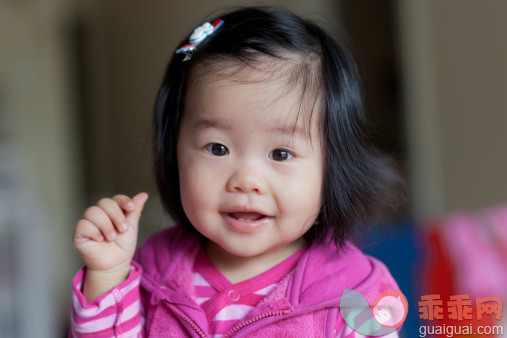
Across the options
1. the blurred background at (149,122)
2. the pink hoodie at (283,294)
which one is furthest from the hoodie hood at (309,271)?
the blurred background at (149,122)

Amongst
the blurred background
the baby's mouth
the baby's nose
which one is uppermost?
the baby's nose

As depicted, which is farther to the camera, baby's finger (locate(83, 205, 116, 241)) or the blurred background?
the blurred background

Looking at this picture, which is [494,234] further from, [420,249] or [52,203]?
[52,203]

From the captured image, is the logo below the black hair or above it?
below

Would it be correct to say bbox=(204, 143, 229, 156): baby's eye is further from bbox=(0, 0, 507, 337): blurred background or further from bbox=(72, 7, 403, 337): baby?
bbox=(0, 0, 507, 337): blurred background

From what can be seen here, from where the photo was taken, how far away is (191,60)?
2.16ft

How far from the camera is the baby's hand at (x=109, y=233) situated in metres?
0.63

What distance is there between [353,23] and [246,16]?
219cm

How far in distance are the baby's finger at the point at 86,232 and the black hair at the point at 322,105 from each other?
12 centimetres

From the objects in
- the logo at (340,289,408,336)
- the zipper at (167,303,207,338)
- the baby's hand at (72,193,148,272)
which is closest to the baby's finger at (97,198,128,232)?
the baby's hand at (72,193,148,272)

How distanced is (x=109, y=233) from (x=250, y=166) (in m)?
0.19

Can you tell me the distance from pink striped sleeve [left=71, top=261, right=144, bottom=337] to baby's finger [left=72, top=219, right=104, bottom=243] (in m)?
0.04

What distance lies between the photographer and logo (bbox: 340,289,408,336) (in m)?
0.59

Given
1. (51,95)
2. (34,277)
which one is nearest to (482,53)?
(34,277)
